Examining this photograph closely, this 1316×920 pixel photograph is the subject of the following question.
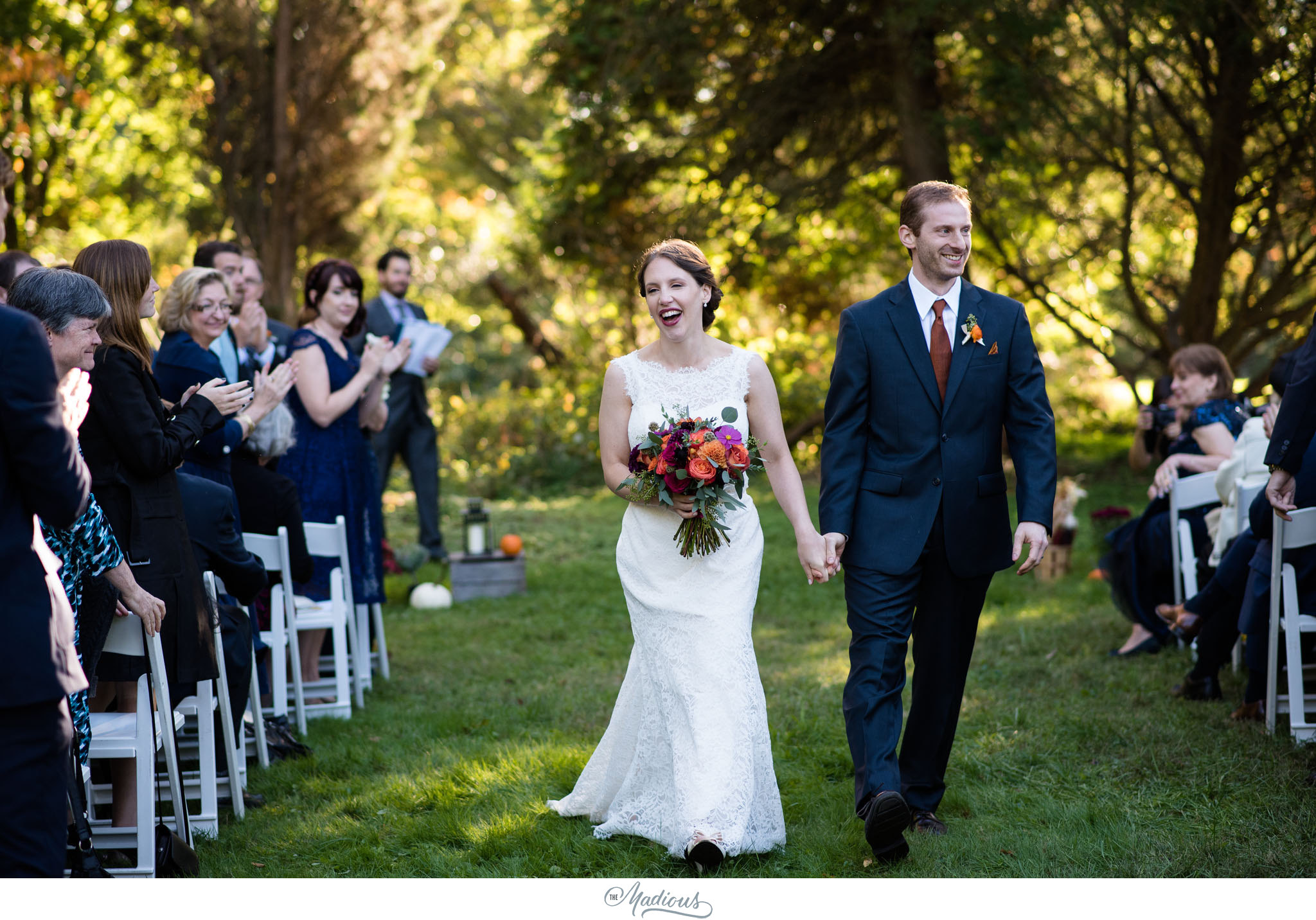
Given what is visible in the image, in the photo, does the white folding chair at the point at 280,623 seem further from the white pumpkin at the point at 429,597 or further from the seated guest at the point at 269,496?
the white pumpkin at the point at 429,597

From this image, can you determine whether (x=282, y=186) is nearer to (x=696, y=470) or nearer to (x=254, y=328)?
(x=254, y=328)

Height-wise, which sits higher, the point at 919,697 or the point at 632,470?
the point at 632,470

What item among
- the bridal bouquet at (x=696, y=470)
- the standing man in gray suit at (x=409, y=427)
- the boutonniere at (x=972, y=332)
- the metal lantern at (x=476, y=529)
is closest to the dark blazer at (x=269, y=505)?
the bridal bouquet at (x=696, y=470)

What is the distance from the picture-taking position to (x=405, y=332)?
8.29m

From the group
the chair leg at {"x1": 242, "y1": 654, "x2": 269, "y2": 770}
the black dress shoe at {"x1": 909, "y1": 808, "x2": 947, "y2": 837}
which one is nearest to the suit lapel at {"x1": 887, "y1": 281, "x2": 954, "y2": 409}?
the black dress shoe at {"x1": 909, "y1": 808, "x2": 947, "y2": 837}

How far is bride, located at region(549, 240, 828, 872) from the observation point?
402 cm

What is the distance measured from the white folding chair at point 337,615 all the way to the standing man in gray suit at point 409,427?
3022 mm

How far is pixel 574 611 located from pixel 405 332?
2408mm

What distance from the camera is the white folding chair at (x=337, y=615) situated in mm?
6168

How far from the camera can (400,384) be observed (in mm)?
9953

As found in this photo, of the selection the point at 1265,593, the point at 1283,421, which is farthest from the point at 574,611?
the point at 1283,421

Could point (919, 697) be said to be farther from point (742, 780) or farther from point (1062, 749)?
point (1062, 749)
